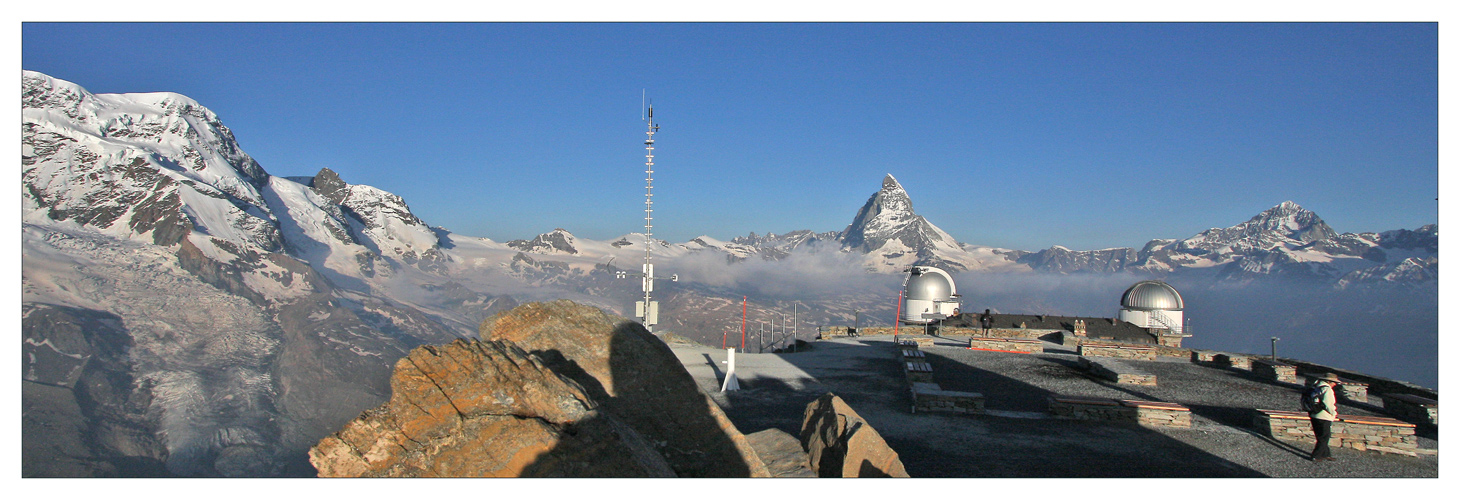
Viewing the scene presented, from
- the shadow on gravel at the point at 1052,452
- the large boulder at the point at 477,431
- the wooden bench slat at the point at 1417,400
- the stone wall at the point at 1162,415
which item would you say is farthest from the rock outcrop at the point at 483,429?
the wooden bench slat at the point at 1417,400

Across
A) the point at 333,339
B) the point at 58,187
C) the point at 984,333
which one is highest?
the point at 58,187

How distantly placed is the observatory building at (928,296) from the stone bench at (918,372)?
27.8 metres

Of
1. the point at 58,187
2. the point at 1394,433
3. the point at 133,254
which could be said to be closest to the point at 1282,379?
the point at 1394,433

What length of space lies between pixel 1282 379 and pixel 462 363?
17463mm

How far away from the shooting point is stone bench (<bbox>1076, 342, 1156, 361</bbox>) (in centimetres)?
1891

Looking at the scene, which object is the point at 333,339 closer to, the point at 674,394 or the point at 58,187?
the point at 58,187

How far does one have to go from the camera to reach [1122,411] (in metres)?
10.2

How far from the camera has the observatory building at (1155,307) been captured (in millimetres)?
35875

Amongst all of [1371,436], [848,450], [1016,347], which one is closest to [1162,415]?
[1371,436]

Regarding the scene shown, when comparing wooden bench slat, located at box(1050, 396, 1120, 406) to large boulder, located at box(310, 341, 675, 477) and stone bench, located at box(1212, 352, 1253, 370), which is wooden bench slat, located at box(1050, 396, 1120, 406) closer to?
large boulder, located at box(310, 341, 675, 477)

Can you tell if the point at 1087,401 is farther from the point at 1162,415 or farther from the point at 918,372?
the point at 918,372

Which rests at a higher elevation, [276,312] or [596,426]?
[596,426]

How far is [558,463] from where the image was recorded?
16.6 feet

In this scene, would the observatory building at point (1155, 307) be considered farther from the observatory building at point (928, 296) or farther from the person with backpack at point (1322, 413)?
the person with backpack at point (1322, 413)
